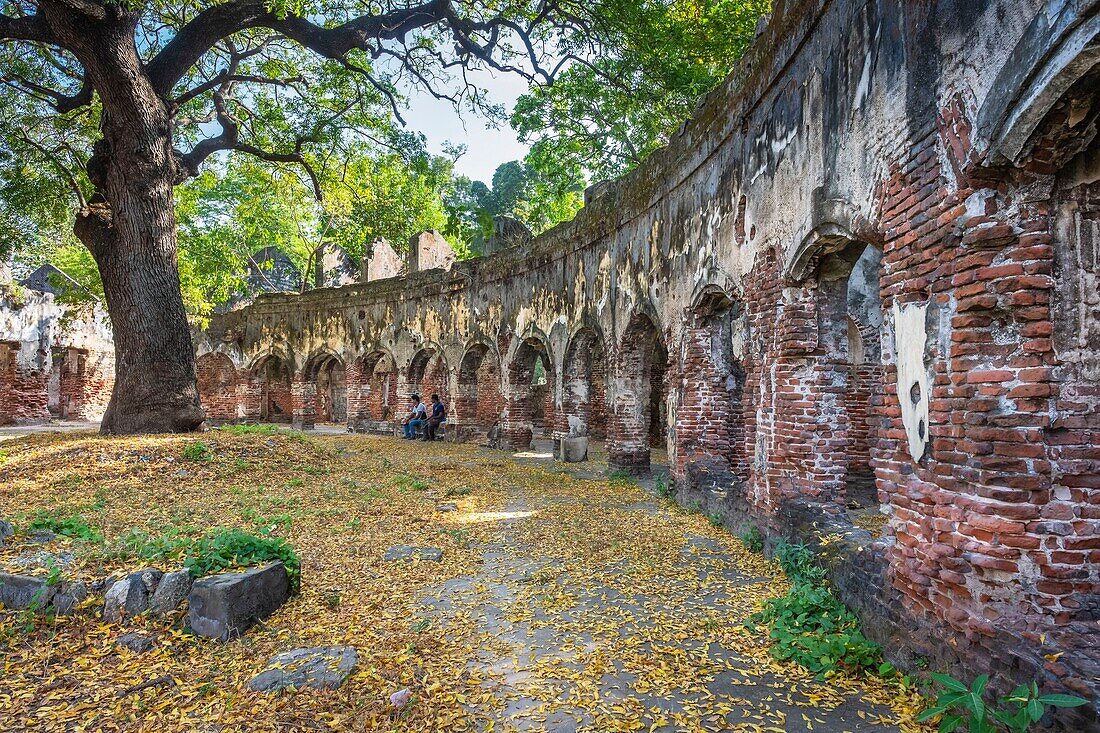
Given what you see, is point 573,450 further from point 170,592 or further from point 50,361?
point 50,361

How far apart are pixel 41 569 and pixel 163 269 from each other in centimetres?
870

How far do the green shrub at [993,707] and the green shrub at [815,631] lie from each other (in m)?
0.75

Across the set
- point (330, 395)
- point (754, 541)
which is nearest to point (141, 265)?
point (754, 541)

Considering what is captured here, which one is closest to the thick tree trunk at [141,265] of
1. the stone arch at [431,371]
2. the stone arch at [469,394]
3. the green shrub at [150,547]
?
the green shrub at [150,547]

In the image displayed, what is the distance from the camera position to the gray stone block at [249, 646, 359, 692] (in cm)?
357

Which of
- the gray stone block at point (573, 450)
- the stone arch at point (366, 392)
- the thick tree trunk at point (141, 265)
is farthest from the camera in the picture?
the stone arch at point (366, 392)

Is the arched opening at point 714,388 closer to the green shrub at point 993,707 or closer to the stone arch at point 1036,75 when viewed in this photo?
the stone arch at point 1036,75

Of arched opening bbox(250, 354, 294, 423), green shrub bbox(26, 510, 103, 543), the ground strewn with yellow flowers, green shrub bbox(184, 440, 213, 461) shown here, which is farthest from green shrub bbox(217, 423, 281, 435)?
arched opening bbox(250, 354, 294, 423)

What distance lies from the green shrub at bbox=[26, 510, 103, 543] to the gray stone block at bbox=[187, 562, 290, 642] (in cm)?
212

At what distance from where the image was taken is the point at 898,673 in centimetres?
376

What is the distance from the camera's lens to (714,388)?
8969mm

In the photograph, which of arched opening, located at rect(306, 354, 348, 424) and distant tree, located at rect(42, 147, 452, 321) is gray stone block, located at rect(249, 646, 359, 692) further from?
arched opening, located at rect(306, 354, 348, 424)

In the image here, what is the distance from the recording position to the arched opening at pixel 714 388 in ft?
29.0

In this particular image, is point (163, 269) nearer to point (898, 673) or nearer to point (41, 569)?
point (41, 569)
